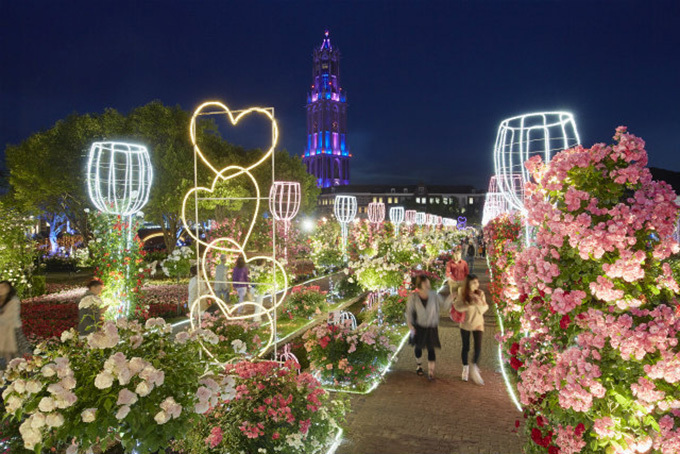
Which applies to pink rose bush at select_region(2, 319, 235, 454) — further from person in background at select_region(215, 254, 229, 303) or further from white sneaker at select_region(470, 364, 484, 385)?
person in background at select_region(215, 254, 229, 303)

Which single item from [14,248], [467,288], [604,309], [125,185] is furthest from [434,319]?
→ [14,248]

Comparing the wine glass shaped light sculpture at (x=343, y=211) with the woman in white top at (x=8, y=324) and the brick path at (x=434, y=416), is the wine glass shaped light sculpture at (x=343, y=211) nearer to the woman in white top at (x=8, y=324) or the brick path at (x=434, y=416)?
the brick path at (x=434, y=416)

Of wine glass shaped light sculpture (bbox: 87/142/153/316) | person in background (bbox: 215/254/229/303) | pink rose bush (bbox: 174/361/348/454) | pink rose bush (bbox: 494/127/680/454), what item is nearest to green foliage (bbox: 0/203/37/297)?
wine glass shaped light sculpture (bbox: 87/142/153/316)

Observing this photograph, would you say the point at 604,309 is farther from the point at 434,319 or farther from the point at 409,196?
the point at 409,196

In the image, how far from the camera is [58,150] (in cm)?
2242

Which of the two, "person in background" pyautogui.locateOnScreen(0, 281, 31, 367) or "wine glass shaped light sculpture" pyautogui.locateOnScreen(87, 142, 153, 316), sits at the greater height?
"wine glass shaped light sculpture" pyautogui.locateOnScreen(87, 142, 153, 316)

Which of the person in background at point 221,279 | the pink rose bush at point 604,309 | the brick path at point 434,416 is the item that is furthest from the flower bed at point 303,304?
the pink rose bush at point 604,309

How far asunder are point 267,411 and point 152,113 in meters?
22.8

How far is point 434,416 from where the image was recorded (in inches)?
210

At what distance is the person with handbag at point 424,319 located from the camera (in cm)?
668

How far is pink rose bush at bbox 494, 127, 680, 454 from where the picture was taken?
2.62m

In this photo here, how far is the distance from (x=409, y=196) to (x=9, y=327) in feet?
332

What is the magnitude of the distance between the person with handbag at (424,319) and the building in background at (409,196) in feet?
306

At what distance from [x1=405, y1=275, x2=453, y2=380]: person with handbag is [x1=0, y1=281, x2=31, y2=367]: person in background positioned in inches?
201
